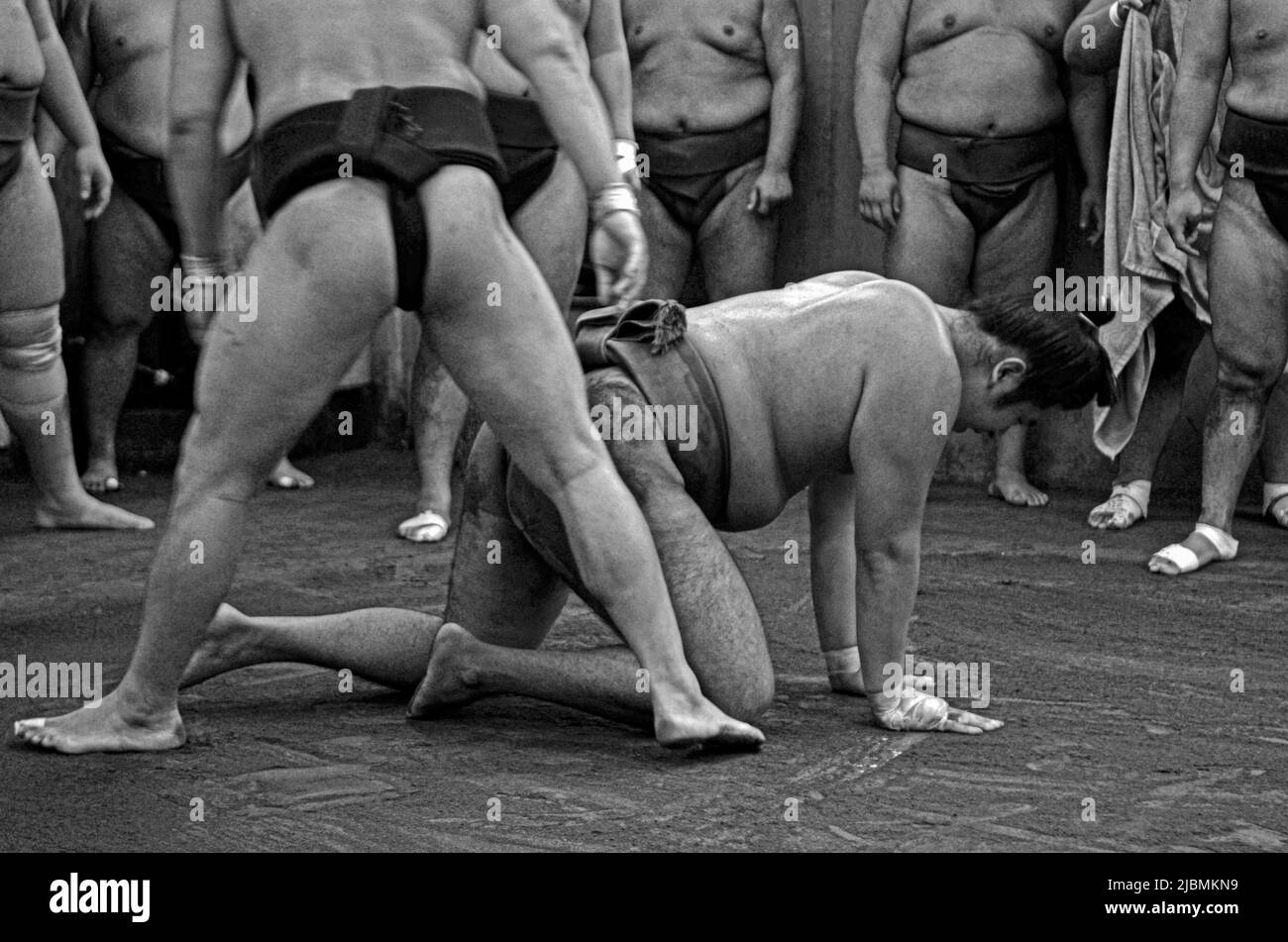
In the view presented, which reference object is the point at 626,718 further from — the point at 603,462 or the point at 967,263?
the point at 967,263

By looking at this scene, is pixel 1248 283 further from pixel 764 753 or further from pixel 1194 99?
pixel 764 753

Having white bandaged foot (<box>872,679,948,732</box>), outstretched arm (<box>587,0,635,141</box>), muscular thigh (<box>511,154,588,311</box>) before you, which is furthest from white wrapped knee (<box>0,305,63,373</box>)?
white bandaged foot (<box>872,679,948,732</box>)

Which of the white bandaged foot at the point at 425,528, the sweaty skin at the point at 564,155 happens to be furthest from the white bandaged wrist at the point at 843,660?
the white bandaged foot at the point at 425,528

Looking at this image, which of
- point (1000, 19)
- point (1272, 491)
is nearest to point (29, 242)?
point (1000, 19)

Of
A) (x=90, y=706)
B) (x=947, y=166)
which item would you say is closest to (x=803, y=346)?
(x=90, y=706)

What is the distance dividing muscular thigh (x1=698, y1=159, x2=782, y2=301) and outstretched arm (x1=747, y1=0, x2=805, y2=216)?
66 mm

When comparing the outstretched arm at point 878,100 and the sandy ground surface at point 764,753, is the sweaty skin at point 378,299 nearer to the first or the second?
the sandy ground surface at point 764,753

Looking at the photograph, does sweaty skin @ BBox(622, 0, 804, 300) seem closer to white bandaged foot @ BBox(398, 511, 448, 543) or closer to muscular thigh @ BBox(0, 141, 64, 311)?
white bandaged foot @ BBox(398, 511, 448, 543)

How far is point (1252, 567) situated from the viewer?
19.3ft

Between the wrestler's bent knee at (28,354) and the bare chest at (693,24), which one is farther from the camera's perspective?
the bare chest at (693,24)

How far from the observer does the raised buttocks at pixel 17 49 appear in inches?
226

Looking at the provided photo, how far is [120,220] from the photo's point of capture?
7.16 metres

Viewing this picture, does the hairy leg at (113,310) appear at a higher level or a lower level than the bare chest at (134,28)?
lower

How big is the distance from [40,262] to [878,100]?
10.0ft
